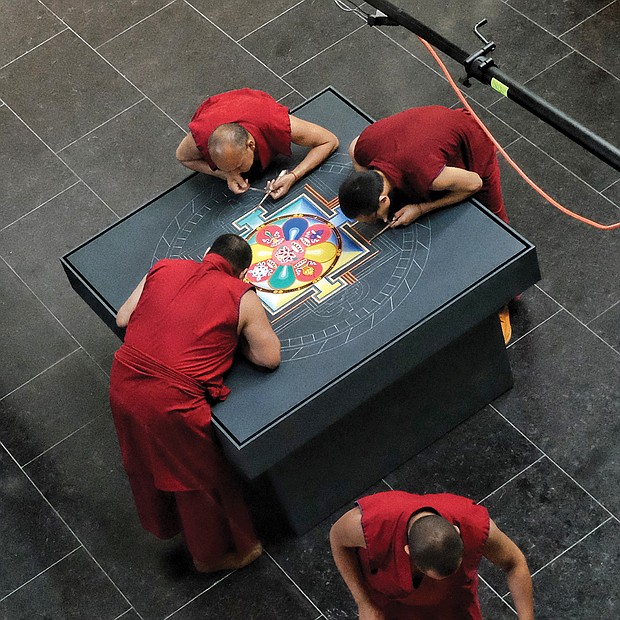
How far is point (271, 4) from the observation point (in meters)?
6.74

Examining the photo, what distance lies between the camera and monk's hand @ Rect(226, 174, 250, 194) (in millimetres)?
4668

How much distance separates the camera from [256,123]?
460 cm

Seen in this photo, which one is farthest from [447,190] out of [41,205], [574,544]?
[41,205]

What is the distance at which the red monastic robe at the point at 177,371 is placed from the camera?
3906 millimetres

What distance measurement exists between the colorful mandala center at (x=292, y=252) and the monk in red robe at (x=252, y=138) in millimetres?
175

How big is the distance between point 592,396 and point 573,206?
1.09 metres

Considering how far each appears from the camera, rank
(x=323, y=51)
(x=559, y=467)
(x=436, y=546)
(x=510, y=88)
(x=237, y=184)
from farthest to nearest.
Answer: (x=323, y=51)
(x=237, y=184)
(x=559, y=467)
(x=436, y=546)
(x=510, y=88)

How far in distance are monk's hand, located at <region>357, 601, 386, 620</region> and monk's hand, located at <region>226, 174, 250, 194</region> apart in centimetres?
190

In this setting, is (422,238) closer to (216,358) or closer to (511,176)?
(216,358)

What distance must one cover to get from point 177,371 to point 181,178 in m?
2.23

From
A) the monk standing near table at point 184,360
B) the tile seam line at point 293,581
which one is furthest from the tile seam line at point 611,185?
the tile seam line at point 293,581

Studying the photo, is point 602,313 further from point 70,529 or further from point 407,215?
point 70,529

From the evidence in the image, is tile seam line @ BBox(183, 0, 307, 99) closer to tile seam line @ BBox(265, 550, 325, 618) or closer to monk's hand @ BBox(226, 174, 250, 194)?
monk's hand @ BBox(226, 174, 250, 194)

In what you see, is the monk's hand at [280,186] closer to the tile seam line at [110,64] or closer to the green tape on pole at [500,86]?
the tile seam line at [110,64]
